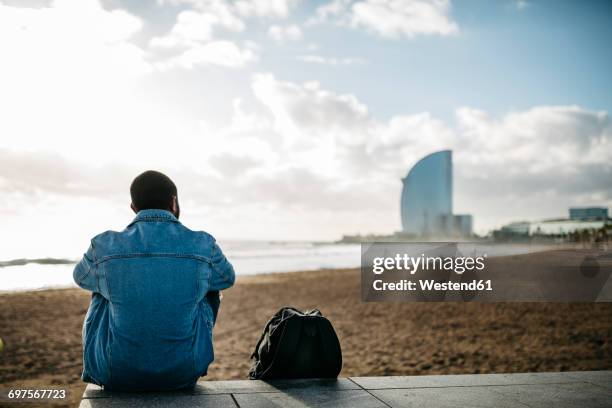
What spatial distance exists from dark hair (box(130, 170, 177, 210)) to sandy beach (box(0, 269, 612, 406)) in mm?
3849

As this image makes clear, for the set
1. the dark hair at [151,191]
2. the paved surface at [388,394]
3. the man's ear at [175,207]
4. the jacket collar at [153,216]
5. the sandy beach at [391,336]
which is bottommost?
the sandy beach at [391,336]

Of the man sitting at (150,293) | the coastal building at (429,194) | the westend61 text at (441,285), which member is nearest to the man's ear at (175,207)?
the man sitting at (150,293)

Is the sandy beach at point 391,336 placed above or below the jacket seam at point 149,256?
below

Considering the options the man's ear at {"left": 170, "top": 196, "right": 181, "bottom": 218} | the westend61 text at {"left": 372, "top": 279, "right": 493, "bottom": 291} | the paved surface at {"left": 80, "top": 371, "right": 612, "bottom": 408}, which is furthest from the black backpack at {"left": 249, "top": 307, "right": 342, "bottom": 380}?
the westend61 text at {"left": 372, "top": 279, "right": 493, "bottom": 291}

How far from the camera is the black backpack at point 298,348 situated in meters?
3.16

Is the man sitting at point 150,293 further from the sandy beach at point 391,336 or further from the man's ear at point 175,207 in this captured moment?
the sandy beach at point 391,336

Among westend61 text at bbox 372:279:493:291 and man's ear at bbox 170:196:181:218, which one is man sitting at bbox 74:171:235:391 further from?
westend61 text at bbox 372:279:493:291

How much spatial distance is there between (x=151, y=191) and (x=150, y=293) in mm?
529

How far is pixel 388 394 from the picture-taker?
3.09 meters

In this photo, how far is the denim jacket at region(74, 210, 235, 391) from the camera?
99.9 inches

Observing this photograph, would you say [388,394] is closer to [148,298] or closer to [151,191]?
[148,298]

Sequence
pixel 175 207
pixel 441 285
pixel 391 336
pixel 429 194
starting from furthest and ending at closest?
pixel 429 194, pixel 441 285, pixel 391 336, pixel 175 207

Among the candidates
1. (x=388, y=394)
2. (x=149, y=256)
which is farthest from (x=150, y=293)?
(x=388, y=394)

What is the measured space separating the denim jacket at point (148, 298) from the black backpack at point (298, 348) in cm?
54
